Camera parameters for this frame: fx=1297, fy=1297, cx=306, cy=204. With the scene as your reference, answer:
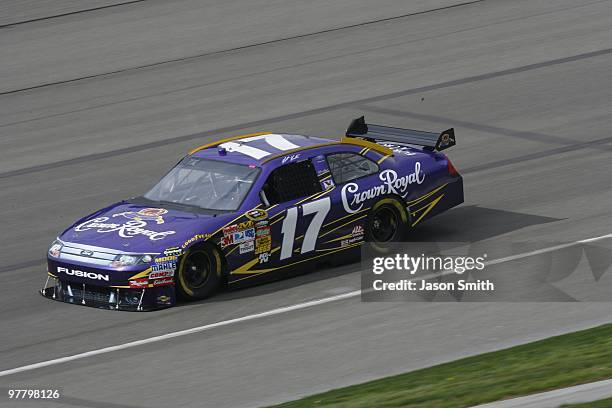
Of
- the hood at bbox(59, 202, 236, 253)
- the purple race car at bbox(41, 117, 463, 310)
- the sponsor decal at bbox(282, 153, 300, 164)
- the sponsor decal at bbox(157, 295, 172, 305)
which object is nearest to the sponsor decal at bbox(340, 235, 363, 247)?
the purple race car at bbox(41, 117, 463, 310)

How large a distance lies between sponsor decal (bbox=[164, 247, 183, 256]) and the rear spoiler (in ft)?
12.4

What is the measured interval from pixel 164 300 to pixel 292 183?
1979mm

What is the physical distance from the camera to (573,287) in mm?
12820

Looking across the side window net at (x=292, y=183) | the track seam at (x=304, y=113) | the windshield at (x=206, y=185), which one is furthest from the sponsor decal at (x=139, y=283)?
the track seam at (x=304, y=113)

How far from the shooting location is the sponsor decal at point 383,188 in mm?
13891

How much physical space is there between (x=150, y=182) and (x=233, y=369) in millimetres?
7554

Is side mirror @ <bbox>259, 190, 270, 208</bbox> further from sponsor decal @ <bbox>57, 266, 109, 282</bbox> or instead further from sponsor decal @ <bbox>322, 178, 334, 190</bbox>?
sponsor decal @ <bbox>57, 266, 109, 282</bbox>

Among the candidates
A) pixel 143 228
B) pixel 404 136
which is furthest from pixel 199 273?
pixel 404 136

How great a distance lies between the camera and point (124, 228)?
42.3ft

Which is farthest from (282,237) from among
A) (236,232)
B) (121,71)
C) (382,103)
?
(121,71)

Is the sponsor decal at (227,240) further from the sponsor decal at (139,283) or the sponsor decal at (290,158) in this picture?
the sponsor decal at (290,158)

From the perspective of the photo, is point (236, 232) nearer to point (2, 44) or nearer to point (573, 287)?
point (573, 287)

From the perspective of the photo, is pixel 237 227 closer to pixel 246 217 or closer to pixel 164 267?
pixel 246 217

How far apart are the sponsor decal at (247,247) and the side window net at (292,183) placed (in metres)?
0.56
